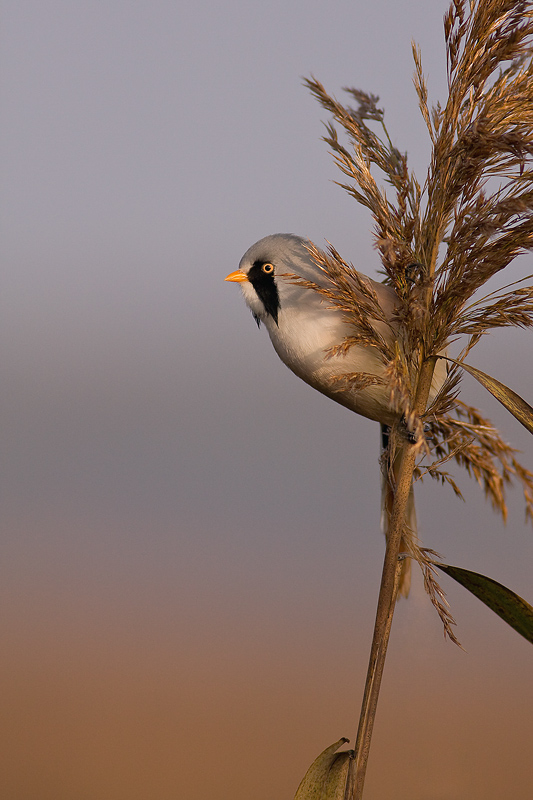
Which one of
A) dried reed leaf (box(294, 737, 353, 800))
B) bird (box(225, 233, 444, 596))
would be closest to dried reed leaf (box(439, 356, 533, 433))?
bird (box(225, 233, 444, 596))

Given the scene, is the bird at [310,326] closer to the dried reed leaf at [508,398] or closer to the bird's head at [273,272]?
the bird's head at [273,272]

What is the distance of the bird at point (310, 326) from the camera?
2.99ft

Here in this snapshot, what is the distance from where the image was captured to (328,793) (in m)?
0.81

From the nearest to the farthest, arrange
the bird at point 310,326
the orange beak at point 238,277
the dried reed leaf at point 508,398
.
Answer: the dried reed leaf at point 508,398 → the bird at point 310,326 → the orange beak at point 238,277

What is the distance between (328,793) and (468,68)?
32.1 inches

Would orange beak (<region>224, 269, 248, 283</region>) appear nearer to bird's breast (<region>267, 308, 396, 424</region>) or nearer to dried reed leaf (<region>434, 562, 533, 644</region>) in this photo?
bird's breast (<region>267, 308, 396, 424</region>)

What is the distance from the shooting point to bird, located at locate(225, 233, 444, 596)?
2.99 feet

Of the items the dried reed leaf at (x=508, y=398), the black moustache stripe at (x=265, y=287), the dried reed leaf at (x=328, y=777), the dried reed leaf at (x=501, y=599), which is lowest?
the dried reed leaf at (x=328, y=777)

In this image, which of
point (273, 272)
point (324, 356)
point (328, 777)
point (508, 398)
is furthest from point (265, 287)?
point (328, 777)

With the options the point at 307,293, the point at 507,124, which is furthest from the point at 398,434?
the point at 507,124

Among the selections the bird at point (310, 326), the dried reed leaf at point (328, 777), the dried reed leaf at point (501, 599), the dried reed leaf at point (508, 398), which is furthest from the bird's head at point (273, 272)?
the dried reed leaf at point (328, 777)

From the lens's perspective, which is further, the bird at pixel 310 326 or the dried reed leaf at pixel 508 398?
the bird at pixel 310 326

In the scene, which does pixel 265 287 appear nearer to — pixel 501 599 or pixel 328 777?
pixel 501 599

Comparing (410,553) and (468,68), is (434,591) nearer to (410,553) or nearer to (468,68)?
(410,553)
